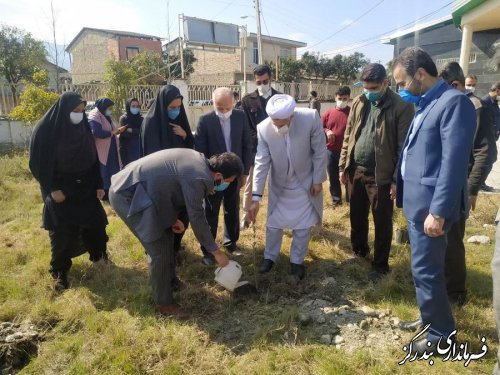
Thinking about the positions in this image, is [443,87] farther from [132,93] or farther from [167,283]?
[132,93]

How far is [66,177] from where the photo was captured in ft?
11.5

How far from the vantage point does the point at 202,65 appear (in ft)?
101

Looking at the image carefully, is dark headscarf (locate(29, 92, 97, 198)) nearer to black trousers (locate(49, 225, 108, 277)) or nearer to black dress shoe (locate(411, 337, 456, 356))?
black trousers (locate(49, 225, 108, 277))

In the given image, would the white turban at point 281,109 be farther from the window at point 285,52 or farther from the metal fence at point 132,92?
the window at point 285,52

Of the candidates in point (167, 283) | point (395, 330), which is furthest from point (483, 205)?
point (167, 283)

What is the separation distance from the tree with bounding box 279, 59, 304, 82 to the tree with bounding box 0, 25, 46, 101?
1493 centimetres

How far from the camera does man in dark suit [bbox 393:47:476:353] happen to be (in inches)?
81.0

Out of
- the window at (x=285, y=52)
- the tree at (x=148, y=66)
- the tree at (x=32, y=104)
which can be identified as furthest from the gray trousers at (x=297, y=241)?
the window at (x=285, y=52)

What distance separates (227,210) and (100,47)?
31271 mm

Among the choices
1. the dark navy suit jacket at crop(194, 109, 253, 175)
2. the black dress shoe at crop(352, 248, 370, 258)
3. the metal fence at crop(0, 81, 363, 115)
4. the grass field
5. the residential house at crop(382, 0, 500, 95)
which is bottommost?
the grass field

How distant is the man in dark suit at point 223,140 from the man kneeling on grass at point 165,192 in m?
0.98

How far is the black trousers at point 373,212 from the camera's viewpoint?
11.0ft

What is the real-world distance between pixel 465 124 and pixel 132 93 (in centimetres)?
1112

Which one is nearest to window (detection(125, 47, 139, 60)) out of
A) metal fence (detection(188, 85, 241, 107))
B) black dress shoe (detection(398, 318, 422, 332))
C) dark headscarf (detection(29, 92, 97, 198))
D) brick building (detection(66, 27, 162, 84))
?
brick building (detection(66, 27, 162, 84))
